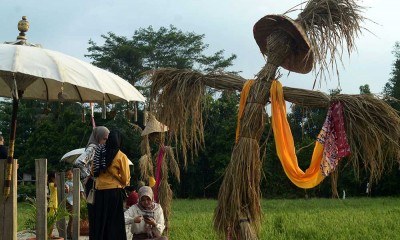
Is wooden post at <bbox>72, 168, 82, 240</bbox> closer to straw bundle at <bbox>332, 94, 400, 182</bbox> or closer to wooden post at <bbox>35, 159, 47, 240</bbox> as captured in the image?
wooden post at <bbox>35, 159, 47, 240</bbox>

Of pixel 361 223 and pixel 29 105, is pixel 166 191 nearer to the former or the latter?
pixel 361 223

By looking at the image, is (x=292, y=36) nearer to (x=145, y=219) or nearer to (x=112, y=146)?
(x=112, y=146)

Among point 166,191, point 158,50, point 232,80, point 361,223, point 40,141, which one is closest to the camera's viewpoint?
point 232,80

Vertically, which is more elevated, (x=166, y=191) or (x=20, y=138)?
(x=20, y=138)

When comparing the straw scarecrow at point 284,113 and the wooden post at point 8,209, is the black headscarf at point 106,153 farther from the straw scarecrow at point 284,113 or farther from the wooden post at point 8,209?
the wooden post at point 8,209

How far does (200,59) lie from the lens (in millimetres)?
35219

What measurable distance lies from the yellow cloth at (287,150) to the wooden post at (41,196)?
2130mm

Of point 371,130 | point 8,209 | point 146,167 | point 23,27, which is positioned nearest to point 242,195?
point 371,130

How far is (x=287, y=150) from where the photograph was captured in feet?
15.9

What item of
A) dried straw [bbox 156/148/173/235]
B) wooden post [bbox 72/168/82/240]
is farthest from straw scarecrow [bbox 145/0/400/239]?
dried straw [bbox 156/148/173/235]

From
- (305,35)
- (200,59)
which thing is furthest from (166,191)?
(200,59)

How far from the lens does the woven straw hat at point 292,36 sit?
15.9ft

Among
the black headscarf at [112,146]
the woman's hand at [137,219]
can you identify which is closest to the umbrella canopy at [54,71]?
the black headscarf at [112,146]

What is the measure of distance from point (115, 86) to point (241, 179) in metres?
1.34
